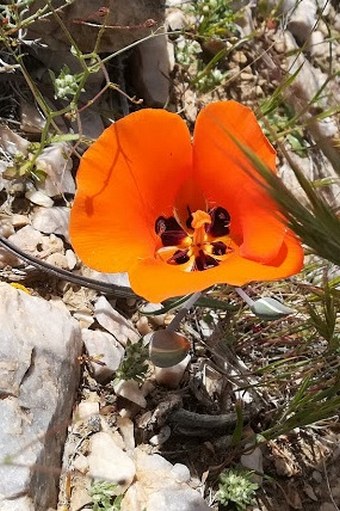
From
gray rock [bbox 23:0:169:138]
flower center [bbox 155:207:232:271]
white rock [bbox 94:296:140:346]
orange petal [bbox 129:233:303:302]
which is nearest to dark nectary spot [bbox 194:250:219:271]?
flower center [bbox 155:207:232:271]

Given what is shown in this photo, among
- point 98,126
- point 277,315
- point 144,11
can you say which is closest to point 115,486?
point 277,315

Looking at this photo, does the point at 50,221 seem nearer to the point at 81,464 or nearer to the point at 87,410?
the point at 87,410

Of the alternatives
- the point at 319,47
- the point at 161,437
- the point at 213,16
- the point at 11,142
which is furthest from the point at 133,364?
the point at 319,47

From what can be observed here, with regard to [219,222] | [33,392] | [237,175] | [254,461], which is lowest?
[254,461]

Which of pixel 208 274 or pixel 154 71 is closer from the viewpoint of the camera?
pixel 208 274

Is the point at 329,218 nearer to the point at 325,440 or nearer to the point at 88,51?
the point at 325,440

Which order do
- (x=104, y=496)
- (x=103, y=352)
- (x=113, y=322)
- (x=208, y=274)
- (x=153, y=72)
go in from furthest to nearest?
(x=153, y=72), (x=113, y=322), (x=103, y=352), (x=104, y=496), (x=208, y=274)

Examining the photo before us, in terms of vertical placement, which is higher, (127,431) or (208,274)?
(208,274)

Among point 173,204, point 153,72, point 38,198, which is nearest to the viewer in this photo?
point 173,204
